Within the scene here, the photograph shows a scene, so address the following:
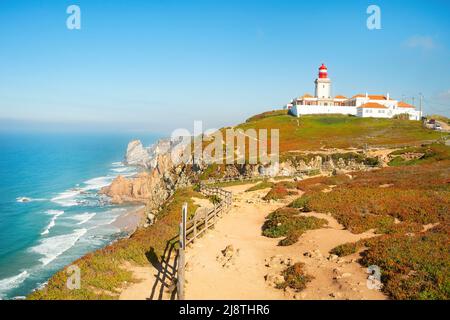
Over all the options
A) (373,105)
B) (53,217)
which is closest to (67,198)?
(53,217)

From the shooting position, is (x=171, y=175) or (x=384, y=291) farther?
(x=171, y=175)

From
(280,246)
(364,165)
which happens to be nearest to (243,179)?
(364,165)

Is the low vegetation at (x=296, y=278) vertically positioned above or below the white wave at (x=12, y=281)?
above

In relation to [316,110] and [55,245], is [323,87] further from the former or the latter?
[55,245]

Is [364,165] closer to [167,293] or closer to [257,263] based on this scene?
[257,263]

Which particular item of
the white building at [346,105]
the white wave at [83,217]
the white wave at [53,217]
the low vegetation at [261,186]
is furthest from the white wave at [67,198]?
the white building at [346,105]

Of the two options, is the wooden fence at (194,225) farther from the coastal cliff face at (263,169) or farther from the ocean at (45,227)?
the ocean at (45,227)
